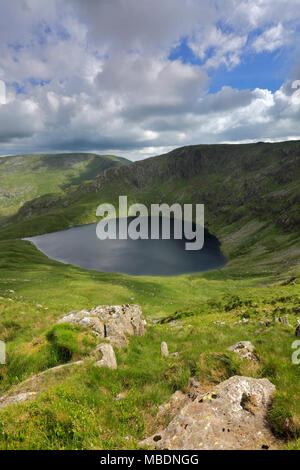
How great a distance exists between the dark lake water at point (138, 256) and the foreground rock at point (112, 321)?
91.0m

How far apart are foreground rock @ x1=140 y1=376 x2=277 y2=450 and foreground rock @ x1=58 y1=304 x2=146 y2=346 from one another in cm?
734

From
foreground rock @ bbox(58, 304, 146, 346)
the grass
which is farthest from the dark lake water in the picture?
the grass

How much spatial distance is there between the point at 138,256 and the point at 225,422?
135 metres

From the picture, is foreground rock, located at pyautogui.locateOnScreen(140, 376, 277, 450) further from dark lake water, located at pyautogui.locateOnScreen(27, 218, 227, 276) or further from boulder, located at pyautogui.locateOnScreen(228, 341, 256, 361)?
dark lake water, located at pyautogui.locateOnScreen(27, 218, 227, 276)

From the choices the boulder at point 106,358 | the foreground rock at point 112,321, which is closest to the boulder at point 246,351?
the boulder at point 106,358

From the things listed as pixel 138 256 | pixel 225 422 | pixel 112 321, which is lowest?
pixel 138 256

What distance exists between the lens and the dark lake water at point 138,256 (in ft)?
390

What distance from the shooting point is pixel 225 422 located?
5680 mm

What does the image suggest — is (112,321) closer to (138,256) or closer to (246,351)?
(246,351)

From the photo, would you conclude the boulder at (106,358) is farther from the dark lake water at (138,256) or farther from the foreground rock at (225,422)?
the dark lake water at (138,256)

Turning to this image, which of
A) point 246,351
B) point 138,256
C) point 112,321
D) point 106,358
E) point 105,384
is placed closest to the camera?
point 105,384

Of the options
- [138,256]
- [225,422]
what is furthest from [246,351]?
[138,256]

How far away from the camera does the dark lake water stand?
390 feet
